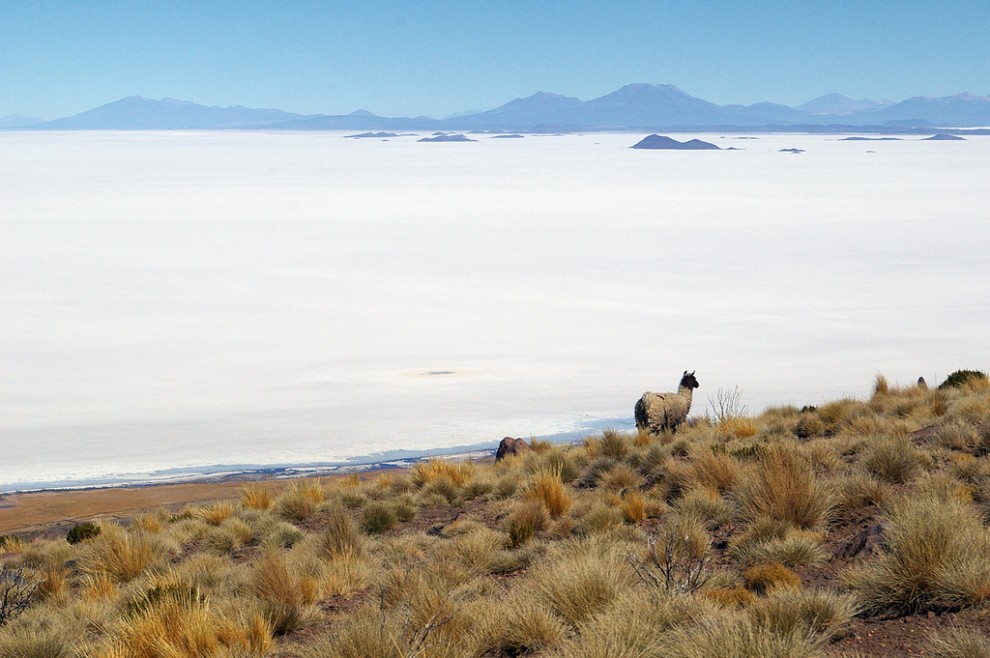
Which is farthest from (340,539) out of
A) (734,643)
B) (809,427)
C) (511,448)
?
(809,427)

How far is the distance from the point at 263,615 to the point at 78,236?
180 ft

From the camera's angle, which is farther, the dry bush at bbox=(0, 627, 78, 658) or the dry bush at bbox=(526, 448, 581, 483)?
the dry bush at bbox=(526, 448, 581, 483)

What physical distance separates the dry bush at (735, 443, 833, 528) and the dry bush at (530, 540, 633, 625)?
1.85 m

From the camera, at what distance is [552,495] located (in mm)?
9320

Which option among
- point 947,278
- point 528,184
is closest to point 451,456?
point 947,278

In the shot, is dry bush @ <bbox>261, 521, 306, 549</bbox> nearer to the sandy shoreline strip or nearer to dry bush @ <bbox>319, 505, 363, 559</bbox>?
dry bush @ <bbox>319, 505, 363, 559</bbox>

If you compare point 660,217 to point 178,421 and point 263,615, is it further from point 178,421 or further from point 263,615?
point 263,615

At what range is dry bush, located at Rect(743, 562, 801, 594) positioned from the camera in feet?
19.9

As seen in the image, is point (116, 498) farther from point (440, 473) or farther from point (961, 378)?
point (961, 378)

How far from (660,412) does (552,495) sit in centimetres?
405

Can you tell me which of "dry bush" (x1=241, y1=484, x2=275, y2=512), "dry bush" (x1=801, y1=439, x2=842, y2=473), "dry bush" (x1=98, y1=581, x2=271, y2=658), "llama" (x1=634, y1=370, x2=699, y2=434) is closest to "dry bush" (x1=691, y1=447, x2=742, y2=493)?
"dry bush" (x1=801, y1=439, x2=842, y2=473)

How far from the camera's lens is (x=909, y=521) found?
5.80 metres

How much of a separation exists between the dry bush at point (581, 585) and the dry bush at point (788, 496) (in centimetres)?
185

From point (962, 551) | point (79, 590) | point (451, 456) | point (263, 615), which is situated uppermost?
point (962, 551)
